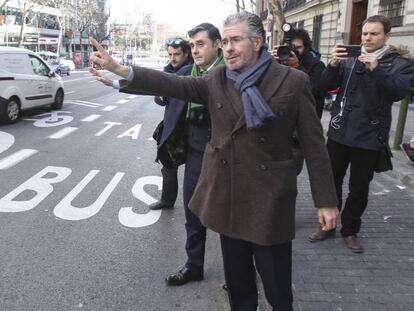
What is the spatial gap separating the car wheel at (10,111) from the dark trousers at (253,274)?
919cm

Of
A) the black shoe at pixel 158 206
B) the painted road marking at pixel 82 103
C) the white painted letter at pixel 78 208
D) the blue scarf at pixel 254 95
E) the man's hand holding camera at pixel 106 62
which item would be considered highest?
the man's hand holding camera at pixel 106 62

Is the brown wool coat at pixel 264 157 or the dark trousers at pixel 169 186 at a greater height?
the brown wool coat at pixel 264 157

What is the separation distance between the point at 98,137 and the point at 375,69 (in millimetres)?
7085

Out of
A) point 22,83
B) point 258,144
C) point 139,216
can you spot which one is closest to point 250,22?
point 258,144

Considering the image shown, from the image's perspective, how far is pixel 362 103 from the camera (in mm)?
3607

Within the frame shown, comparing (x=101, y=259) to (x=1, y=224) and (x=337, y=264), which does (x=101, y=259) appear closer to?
(x=1, y=224)

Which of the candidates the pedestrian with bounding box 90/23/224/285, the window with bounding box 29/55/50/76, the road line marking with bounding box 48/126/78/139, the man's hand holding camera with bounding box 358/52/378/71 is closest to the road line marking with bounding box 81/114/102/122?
the road line marking with bounding box 48/126/78/139

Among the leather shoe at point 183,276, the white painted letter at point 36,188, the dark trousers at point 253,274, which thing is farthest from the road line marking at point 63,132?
the dark trousers at point 253,274

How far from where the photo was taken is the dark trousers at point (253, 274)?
91.4 inches

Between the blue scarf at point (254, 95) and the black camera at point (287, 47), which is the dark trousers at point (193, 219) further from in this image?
the black camera at point (287, 47)

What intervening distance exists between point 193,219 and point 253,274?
0.79m

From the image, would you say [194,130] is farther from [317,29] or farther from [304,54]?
[317,29]

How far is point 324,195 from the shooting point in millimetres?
2205

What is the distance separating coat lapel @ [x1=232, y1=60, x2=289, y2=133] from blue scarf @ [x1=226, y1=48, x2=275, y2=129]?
33 millimetres
